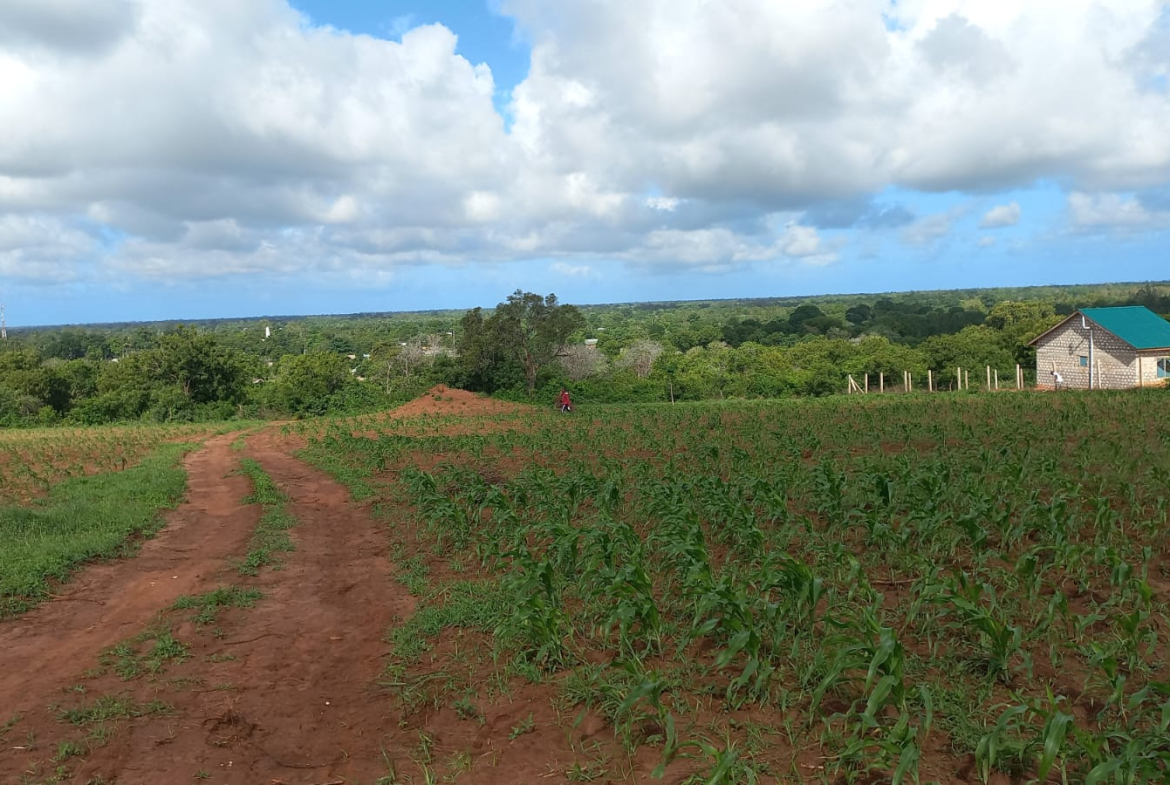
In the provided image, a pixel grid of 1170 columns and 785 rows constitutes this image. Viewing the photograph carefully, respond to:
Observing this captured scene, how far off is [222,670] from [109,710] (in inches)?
30.2

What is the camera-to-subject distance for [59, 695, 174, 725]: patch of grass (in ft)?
14.5

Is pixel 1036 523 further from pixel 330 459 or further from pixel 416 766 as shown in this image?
pixel 330 459

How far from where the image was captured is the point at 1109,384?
33250mm

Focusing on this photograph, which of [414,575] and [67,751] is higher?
[67,751]

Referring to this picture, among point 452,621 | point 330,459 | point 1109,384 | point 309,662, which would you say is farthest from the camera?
point 1109,384

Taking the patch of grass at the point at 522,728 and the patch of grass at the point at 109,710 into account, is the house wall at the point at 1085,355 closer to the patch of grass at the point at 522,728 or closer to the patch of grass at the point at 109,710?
the patch of grass at the point at 522,728

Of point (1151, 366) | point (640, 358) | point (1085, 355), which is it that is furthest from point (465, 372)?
point (1151, 366)

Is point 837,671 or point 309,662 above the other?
point 837,671

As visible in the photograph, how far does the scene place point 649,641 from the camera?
486cm

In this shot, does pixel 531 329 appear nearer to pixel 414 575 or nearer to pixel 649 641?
pixel 414 575

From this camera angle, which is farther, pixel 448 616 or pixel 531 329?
pixel 531 329

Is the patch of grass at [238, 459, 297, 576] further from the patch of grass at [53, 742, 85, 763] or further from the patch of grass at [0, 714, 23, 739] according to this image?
the patch of grass at [53, 742, 85, 763]

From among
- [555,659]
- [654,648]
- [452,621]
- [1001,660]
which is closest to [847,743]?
[1001,660]

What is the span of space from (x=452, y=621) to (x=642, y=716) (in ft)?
7.89
